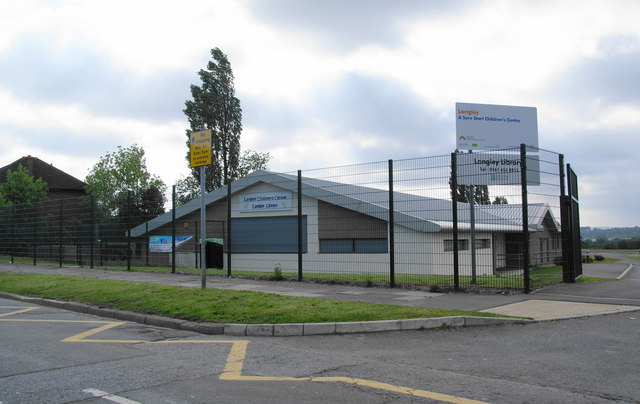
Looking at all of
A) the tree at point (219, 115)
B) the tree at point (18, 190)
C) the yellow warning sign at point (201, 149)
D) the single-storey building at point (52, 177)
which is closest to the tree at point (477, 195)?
the yellow warning sign at point (201, 149)

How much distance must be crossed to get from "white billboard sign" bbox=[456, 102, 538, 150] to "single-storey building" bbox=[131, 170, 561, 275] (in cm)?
193

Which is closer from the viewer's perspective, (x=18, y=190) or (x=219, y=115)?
(x=18, y=190)

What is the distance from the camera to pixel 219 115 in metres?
43.9

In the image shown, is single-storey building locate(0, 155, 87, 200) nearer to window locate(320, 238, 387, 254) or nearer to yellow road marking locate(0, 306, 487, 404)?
window locate(320, 238, 387, 254)

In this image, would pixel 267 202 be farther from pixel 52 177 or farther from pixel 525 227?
pixel 52 177

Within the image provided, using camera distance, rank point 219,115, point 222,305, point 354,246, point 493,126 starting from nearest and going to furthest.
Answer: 1. point 222,305
2. point 493,126
3. point 354,246
4. point 219,115

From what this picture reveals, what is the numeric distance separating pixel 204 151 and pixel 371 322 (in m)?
6.05

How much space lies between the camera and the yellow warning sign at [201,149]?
11578mm

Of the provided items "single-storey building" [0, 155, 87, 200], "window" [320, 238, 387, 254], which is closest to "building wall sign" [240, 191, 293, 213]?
"window" [320, 238, 387, 254]

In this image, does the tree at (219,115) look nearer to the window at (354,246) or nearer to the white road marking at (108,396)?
the window at (354,246)

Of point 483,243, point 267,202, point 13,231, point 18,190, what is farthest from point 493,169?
point 18,190

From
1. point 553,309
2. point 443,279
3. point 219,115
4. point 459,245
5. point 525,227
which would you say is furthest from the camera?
point 219,115

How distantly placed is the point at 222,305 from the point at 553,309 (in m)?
6.27

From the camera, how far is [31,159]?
191ft
